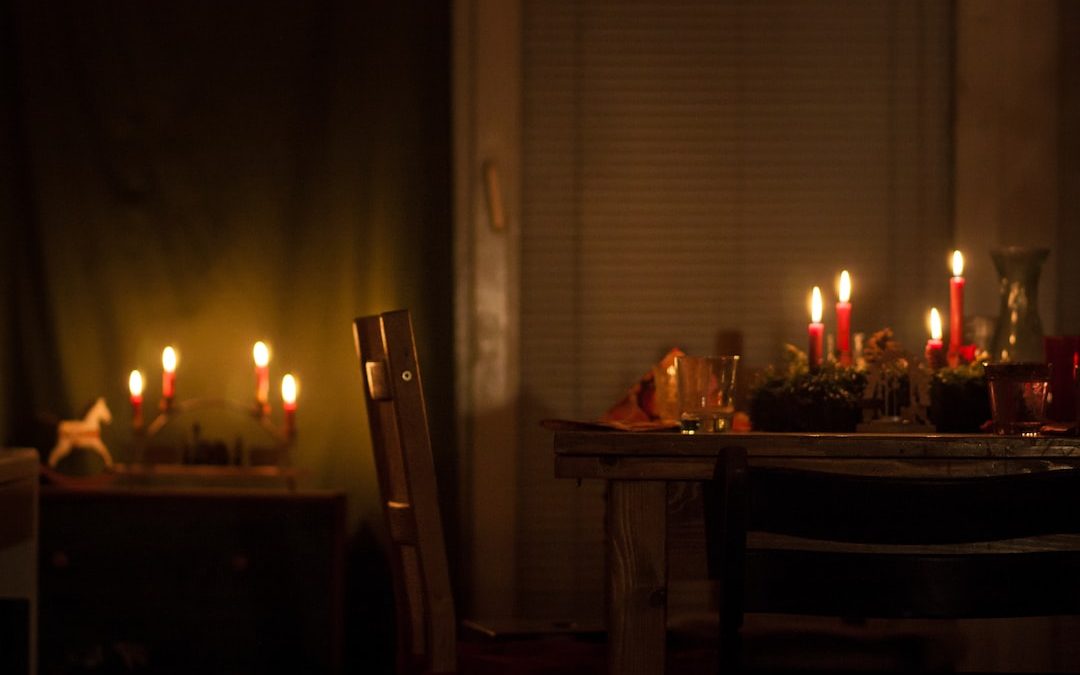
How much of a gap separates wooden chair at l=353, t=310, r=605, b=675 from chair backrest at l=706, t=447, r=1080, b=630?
64cm

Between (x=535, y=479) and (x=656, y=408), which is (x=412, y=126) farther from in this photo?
(x=656, y=408)

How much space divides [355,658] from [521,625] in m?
0.91

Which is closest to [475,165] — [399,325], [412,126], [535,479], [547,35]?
[412,126]

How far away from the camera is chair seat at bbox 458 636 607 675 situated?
1856 mm

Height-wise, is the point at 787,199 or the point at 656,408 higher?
the point at 787,199

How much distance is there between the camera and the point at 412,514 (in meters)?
1.93

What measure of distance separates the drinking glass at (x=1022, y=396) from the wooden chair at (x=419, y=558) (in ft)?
2.37

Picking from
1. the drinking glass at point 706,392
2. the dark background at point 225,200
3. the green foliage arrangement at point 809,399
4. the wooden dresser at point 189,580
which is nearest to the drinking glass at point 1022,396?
the green foliage arrangement at point 809,399

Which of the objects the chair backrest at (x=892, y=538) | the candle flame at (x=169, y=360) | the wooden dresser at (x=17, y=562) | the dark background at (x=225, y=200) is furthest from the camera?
the dark background at (x=225, y=200)

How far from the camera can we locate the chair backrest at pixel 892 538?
1243mm

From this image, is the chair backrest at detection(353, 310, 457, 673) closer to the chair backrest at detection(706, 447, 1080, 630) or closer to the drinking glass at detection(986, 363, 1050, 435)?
the chair backrest at detection(706, 447, 1080, 630)

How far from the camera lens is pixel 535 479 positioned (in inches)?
124

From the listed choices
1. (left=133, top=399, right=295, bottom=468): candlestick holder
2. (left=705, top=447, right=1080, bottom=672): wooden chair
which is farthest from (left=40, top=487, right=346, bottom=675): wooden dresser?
(left=705, top=447, right=1080, bottom=672): wooden chair

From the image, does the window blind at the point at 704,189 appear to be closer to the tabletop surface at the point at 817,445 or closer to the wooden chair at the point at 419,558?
the wooden chair at the point at 419,558
